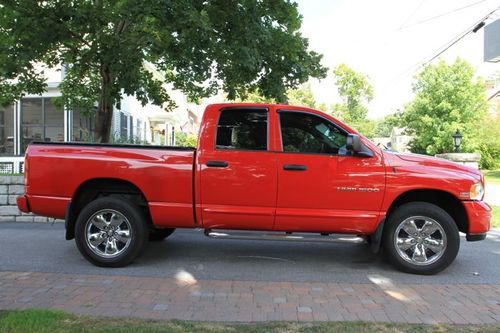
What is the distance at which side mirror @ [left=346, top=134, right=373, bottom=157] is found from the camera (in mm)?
6016

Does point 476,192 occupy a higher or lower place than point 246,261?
higher

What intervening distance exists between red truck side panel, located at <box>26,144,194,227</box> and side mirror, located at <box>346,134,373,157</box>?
196 cm

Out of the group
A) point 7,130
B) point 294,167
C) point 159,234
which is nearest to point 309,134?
point 294,167

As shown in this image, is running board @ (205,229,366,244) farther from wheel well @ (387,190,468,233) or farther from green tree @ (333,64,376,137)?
green tree @ (333,64,376,137)

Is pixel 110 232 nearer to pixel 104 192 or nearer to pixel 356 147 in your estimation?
pixel 104 192

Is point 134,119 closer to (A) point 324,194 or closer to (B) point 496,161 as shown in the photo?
(A) point 324,194

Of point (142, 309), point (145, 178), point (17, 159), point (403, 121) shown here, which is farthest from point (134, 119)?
point (403, 121)

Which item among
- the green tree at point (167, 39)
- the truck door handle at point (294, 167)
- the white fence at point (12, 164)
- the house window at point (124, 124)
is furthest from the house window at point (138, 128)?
the truck door handle at point (294, 167)

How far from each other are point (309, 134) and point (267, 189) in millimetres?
915

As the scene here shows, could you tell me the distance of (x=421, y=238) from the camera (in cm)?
619

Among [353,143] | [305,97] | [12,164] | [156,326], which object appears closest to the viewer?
[156,326]

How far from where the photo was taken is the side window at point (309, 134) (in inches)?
249

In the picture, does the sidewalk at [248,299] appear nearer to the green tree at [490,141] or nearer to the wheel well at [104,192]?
the wheel well at [104,192]

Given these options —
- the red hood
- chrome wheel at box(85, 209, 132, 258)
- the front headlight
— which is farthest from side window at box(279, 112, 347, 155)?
chrome wheel at box(85, 209, 132, 258)
